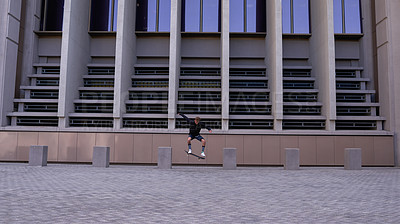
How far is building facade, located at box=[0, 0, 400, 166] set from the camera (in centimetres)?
2217

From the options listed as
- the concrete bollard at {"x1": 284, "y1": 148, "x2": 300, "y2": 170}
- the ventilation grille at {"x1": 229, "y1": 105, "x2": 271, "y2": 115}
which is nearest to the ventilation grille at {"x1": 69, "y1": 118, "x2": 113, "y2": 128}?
the ventilation grille at {"x1": 229, "y1": 105, "x2": 271, "y2": 115}

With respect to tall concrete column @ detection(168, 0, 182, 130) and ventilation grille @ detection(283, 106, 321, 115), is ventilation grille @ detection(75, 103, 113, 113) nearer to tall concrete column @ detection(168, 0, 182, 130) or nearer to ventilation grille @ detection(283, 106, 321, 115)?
tall concrete column @ detection(168, 0, 182, 130)

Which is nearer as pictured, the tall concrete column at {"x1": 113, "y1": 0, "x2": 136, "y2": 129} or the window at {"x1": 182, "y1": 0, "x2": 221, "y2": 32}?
the tall concrete column at {"x1": 113, "y1": 0, "x2": 136, "y2": 129}

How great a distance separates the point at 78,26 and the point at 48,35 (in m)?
3.89

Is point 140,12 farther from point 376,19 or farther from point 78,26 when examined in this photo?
point 376,19

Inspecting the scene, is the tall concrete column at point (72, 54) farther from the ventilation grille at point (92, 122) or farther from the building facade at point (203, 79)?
the ventilation grille at point (92, 122)

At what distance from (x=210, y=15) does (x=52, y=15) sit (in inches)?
518

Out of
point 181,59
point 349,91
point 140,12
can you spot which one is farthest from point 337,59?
point 140,12

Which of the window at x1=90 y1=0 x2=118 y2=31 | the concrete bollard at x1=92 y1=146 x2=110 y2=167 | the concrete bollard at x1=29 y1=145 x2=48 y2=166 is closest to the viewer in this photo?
the concrete bollard at x1=29 y1=145 x2=48 y2=166

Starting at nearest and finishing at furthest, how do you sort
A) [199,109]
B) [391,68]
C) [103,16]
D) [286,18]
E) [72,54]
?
[391,68]
[72,54]
[199,109]
[286,18]
[103,16]

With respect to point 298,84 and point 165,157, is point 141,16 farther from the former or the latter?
point 165,157

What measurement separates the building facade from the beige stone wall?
2.8 inches

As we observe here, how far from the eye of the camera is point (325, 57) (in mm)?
22891

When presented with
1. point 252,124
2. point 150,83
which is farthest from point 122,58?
point 252,124
